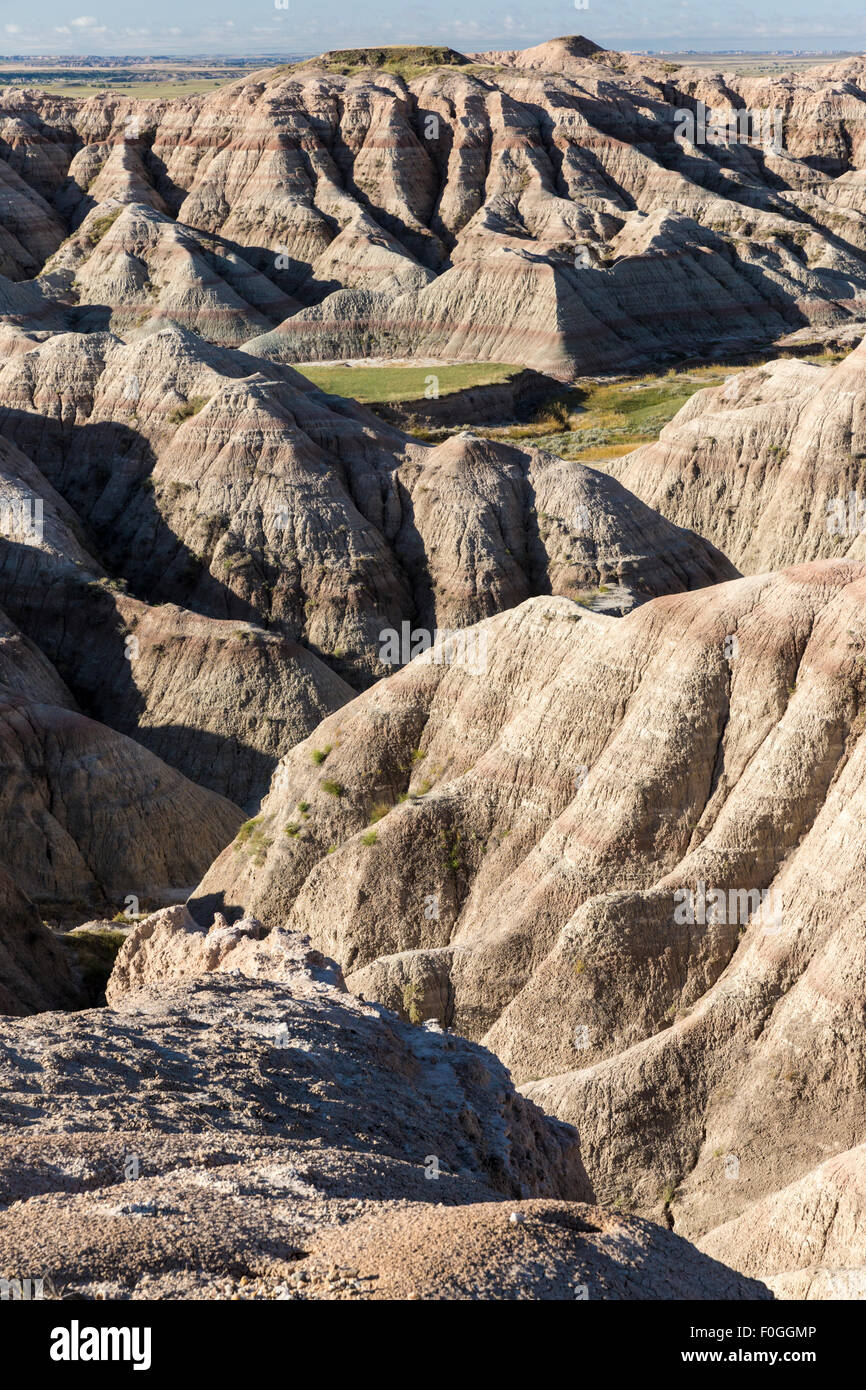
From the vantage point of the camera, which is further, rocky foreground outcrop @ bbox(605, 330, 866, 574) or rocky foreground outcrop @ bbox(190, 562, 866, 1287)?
rocky foreground outcrop @ bbox(605, 330, 866, 574)

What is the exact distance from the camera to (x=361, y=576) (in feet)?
168

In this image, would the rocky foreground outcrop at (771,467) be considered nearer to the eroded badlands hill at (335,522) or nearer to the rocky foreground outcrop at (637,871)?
the eroded badlands hill at (335,522)

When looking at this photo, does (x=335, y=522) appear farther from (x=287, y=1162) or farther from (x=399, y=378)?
(x=399, y=378)

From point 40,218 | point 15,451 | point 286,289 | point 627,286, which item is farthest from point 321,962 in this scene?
point 40,218

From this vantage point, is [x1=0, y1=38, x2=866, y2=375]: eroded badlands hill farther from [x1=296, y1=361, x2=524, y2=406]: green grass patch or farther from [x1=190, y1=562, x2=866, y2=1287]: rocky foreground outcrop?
[x1=190, y1=562, x2=866, y2=1287]: rocky foreground outcrop

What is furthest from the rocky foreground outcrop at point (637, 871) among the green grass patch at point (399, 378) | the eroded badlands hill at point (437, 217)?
the eroded badlands hill at point (437, 217)

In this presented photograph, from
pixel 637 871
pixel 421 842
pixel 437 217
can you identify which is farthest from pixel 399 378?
pixel 637 871

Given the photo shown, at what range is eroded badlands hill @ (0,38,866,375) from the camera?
362ft

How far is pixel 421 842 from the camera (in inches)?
1030

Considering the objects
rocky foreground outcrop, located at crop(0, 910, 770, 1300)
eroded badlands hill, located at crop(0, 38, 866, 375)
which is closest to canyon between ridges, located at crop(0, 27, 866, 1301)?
rocky foreground outcrop, located at crop(0, 910, 770, 1300)

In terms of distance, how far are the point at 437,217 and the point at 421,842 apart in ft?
368

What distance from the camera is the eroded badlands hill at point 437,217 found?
362 ft

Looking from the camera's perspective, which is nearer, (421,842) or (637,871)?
(637,871)

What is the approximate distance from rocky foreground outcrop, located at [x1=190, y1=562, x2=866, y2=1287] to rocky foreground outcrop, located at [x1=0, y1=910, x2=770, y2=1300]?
9.83 ft
